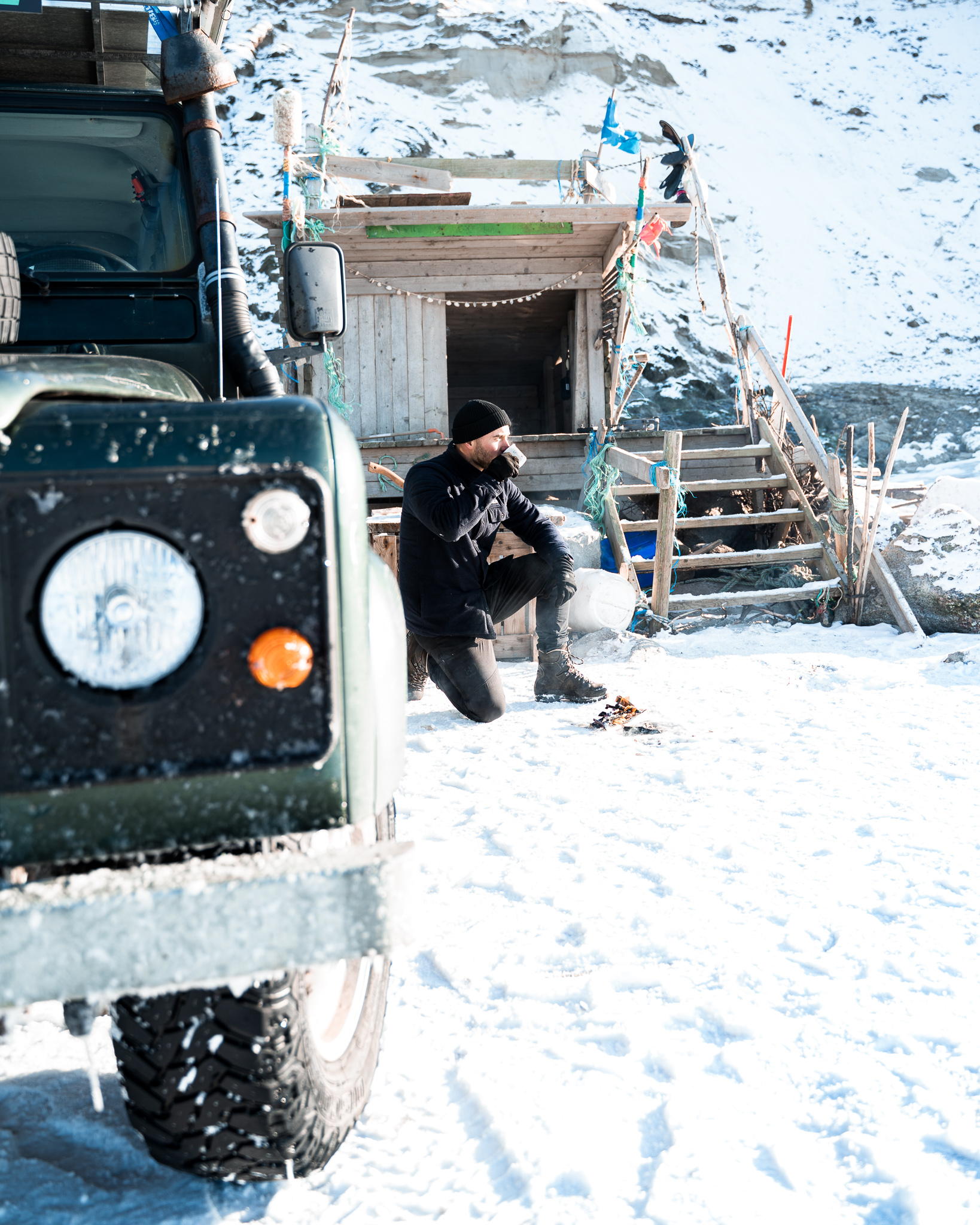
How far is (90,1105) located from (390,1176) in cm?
57

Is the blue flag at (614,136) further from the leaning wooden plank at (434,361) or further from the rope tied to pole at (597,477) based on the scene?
the rope tied to pole at (597,477)

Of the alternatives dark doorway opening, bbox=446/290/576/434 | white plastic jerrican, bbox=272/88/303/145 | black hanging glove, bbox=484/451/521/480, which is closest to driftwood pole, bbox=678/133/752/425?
dark doorway opening, bbox=446/290/576/434

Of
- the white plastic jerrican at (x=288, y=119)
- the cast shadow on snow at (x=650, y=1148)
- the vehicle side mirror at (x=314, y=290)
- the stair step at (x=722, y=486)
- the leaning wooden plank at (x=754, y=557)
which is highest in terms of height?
the white plastic jerrican at (x=288, y=119)

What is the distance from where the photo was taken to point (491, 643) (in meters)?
4.03

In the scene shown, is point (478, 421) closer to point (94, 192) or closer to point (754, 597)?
point (94, 192)

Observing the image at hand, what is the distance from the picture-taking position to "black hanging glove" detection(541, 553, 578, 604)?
4184 millimetres

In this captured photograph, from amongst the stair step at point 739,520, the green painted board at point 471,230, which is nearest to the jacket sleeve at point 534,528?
the stair step at point 739,520

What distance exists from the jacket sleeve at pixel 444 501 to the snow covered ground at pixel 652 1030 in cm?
106

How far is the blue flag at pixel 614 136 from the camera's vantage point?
8.09 metres

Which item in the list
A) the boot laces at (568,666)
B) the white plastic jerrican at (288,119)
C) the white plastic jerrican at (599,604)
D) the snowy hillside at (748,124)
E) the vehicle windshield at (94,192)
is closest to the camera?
the vehicle windshield at (94,192)

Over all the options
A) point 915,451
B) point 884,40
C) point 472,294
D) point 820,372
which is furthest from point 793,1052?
point 884,40

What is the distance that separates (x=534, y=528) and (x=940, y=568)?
11.7 ft

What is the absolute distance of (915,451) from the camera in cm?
1505

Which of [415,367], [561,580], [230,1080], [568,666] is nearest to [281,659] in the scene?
[230,1080]
